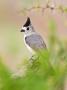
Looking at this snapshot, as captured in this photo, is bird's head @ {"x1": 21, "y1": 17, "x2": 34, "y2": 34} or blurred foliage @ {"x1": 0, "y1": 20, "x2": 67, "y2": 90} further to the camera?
bird's head @ {"x1": 21, "y1": 17, "x2": 34, "y2": 34}

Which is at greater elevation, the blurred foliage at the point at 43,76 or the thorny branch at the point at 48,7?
the thorny branch at the point at 48,7

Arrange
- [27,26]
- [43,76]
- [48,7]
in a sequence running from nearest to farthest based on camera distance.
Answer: [43,76]
[48,7]
[27,26]

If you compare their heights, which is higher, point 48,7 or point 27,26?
point 27,26

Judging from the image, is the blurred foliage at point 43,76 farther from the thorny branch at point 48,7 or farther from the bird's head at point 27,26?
the bird's head at point 27,26

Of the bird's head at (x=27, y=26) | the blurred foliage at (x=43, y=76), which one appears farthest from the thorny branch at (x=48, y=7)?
the bird's head at (x=27, y=26)

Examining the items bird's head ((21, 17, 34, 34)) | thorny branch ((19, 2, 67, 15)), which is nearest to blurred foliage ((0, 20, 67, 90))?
thorny branch ((19, 2, 67, 15))

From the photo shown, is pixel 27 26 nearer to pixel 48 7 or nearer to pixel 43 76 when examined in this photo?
pixel 48 7

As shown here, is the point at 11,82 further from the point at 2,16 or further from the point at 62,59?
the point at 2,16

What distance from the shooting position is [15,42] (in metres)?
1.00

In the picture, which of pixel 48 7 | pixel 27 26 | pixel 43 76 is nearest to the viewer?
pixel 43 76

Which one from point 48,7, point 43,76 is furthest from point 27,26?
point 43,76

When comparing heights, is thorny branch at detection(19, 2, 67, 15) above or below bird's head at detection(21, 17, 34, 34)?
below

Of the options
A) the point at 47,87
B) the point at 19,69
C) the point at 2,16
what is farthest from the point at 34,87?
the point at 2,16

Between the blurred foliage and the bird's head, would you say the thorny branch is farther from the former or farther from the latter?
the bird's head
